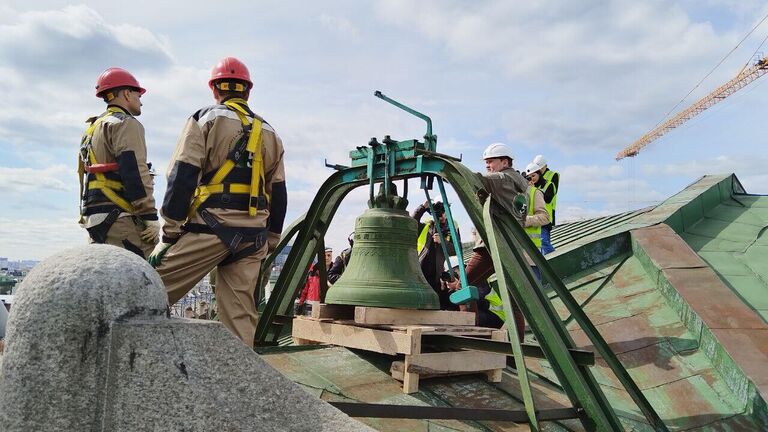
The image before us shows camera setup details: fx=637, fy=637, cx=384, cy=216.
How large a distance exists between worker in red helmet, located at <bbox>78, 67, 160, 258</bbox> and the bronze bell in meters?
1.52

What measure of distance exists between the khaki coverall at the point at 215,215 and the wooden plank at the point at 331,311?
0.56 metres

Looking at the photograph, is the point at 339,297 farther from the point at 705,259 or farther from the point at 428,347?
the point at 705,259

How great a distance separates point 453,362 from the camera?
450 cm

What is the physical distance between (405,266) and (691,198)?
16.5 feet

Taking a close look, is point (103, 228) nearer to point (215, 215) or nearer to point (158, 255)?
point (158, 255)

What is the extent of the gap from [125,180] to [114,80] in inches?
35.7

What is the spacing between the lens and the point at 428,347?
4680mm

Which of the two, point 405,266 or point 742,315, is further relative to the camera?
point 742,315

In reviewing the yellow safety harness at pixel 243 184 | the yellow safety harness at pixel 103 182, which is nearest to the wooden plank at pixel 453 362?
the yellow safety harness at pixel 243 184

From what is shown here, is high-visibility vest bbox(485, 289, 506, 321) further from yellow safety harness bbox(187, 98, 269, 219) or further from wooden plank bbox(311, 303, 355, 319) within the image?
yellow safety harness bbox(187, 98, 269, 219)

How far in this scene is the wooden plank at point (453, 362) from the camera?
14.0ft

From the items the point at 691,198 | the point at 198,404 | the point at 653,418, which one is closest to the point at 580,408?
the point at 653,418

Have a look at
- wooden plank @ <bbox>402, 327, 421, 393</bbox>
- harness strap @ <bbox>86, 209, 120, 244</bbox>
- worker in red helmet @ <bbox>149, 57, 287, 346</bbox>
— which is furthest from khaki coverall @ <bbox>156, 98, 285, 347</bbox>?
wooden plank @ <bbox>402, 327, 421, 393</bbox>

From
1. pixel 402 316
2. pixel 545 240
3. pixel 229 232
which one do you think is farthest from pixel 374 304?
pixel 545 240
